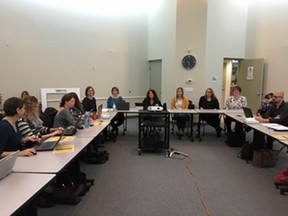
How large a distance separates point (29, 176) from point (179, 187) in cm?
196

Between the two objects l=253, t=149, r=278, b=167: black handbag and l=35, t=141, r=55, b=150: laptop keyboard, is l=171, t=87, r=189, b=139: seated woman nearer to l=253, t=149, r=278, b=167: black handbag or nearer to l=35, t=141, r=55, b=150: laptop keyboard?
l=253, t=149, r=278, b=167: black handbag

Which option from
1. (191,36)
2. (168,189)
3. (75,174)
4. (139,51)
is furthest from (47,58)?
(168,189)

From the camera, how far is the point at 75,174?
2.88 metres

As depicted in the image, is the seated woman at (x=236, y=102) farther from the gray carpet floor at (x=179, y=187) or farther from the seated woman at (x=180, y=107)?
the gray carpet floor at (x=179, y=187)

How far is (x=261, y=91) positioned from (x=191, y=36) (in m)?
2.51

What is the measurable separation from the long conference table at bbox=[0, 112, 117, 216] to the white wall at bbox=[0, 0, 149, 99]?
4.44m

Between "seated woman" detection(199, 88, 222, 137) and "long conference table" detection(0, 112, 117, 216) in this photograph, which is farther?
"seated woman" detection(199, 88, 222, 137)

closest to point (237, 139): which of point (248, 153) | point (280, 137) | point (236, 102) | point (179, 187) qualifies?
point (248, 153)

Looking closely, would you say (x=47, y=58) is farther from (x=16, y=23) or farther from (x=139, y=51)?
(x=139, y=51)

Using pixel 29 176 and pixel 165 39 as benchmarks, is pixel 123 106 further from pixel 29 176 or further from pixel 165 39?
pixel 29 176

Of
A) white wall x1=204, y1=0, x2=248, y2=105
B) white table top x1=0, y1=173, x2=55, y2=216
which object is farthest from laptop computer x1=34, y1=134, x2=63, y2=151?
white wall x1=204, y1=0, x2=248, y2=105

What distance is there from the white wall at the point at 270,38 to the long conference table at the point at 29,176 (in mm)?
5433

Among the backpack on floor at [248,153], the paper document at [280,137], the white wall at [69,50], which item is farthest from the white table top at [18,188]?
the white wall at [69,50]

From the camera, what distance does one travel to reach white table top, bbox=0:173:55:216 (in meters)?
1.34
